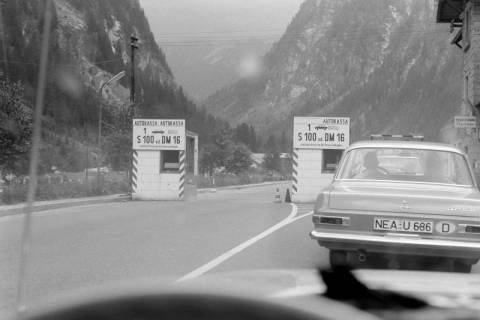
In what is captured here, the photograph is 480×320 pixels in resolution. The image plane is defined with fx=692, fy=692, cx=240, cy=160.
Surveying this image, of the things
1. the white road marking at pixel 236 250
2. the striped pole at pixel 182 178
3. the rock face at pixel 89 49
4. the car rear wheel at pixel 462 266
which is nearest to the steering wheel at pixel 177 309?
the white road marking at pixel 236 250

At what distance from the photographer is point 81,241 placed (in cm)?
1066

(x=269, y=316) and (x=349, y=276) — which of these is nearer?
(x=269, y=316)

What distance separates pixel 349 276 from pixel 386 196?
5112mm

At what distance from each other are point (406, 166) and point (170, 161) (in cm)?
1800

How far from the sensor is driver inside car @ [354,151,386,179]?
8.12 metres

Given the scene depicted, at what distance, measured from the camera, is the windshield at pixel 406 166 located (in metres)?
8.01

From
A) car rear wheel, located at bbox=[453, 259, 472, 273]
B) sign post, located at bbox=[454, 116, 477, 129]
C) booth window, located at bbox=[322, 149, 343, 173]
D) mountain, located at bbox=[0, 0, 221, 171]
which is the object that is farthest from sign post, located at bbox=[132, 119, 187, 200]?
mountain, located at bbox=[0, 0, 221, 171]

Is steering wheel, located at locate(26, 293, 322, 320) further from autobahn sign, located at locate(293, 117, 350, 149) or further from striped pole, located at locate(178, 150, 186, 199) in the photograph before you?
striped pole, located at locate(178, 150, 186, 199)

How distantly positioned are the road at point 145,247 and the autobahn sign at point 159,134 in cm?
800

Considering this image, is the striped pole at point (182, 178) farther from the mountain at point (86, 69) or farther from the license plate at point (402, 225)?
the mountain at point (86, 69)

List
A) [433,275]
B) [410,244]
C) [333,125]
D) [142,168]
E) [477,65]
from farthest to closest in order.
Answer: [477,65] → [142,168] → [333,125] → [410,244] → [433,275]

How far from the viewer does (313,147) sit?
73.8ft

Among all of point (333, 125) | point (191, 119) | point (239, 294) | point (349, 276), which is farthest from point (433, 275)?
point (191, 119)

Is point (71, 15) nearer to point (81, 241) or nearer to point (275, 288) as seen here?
point (81, 241)
